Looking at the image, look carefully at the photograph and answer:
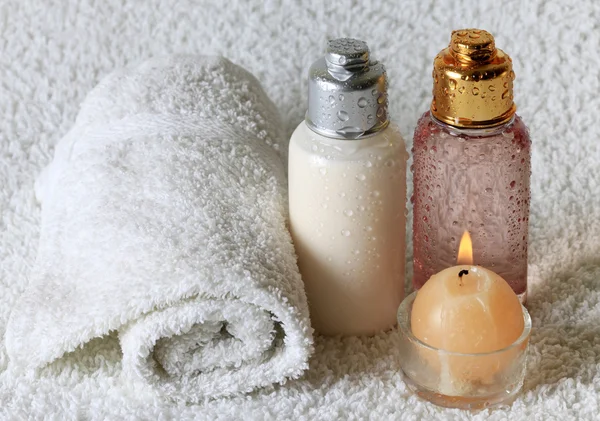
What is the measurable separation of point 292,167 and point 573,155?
34 centimetres

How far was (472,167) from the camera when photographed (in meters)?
0.83

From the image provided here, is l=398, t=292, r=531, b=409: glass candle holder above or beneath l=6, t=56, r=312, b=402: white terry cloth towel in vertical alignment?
beneath

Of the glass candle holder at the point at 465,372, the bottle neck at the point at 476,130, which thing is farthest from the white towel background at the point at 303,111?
the bottle neck at the point at 476,130

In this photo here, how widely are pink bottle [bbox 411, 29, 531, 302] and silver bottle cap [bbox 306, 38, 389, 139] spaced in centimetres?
5

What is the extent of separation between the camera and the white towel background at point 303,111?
777 millimetres

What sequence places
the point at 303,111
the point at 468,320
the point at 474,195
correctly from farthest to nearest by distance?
1. the point at 303,111
2. the point at 474,195
3. the point at 468,320

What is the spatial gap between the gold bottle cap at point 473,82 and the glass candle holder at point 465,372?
147 millimetres

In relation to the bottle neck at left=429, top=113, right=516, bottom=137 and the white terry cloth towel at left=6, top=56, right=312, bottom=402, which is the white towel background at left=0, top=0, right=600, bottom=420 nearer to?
the white terry cloth towel at left=6, top=56, right=312, bottom=402

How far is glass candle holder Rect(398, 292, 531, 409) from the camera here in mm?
741

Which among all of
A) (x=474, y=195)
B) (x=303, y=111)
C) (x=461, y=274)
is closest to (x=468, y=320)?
(x=461, y=274)

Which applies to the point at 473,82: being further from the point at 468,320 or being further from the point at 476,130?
the point at 468,320

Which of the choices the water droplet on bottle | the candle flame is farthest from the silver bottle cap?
the candle flame

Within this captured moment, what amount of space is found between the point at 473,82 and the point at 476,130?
0.05 metres

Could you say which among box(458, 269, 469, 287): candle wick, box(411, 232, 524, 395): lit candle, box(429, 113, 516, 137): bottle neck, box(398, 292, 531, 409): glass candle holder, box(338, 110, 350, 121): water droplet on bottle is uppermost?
box(338, 110, 350, 121): water droplet on bottle
